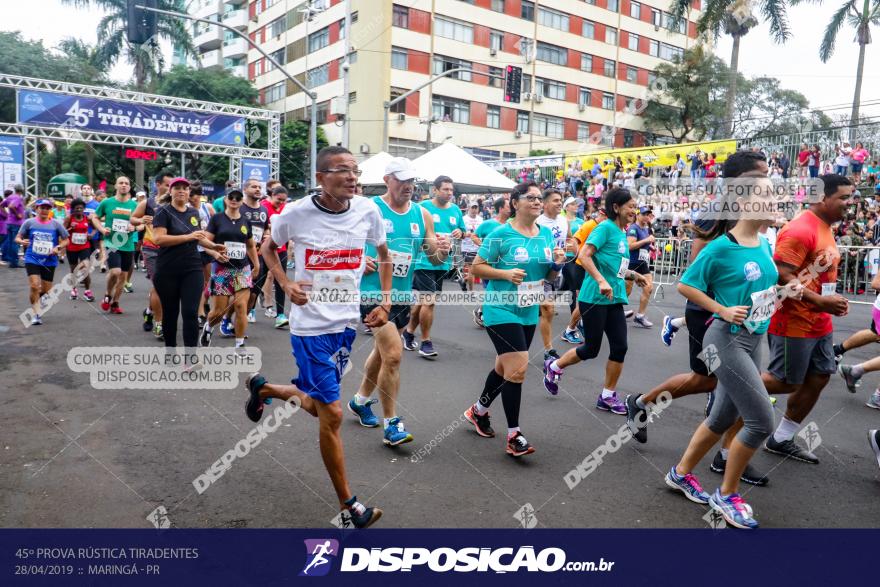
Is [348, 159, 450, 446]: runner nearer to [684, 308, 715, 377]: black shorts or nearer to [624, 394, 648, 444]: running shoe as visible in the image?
[624, 394, 648, 444]: running shoe

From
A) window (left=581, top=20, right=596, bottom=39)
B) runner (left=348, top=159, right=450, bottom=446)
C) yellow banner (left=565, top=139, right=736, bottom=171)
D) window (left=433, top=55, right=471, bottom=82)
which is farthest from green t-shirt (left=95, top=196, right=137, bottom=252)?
window (left=581, top=20, right=596, bottom=39)

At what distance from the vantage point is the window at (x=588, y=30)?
5000cm

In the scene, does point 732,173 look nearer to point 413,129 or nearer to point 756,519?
point 756,519

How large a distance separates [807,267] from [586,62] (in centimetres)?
4980

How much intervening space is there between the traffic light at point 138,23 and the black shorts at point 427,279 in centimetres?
691

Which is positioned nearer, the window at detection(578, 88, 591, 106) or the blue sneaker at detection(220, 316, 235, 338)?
the blue sneaker at detection(220, 316, 235, 338)

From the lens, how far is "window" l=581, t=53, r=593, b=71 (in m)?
50.1

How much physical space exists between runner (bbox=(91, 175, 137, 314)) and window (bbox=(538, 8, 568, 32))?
139 ft

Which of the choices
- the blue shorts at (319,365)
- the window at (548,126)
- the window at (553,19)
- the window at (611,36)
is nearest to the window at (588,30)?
the window at (611,36)

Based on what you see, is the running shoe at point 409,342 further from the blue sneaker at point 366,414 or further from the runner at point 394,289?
the blue sneaker at point 366,414

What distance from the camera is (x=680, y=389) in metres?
4.74

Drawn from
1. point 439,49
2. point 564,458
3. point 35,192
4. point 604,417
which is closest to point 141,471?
point 564,458

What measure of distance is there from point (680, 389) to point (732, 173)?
1606 mm

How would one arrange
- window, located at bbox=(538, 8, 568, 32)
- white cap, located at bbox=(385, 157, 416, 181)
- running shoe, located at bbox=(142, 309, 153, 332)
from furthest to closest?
1. window, located at bbox=(538, 8, 568, 32)
2. running shoe, located at bbox=(142, 309, 153, 332)
3. white cap, located at bbox=(385, 157, 416, 181)
